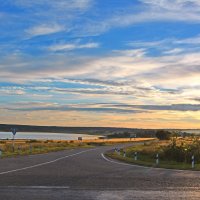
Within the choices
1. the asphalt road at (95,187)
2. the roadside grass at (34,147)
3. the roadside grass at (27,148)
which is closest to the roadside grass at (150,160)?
the asphalt road at (95,187)

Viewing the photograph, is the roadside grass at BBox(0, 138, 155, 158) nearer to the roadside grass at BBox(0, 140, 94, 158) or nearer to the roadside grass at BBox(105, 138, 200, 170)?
the roadside grass at BBox(0, 140, 94, 158)

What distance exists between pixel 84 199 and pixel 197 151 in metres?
21.3

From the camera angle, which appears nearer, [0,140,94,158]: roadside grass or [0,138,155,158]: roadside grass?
[0,140,94,158]: roadside grass

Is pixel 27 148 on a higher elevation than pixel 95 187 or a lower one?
higher

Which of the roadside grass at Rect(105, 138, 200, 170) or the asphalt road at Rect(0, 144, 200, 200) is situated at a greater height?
the roadside grass at Rect(105, 138, 200, 170)

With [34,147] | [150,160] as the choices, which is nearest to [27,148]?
[34,147]

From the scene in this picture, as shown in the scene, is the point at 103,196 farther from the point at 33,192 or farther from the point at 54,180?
the point at 54,180

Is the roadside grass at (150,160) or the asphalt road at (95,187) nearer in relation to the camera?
the asphalt road at (95,187)

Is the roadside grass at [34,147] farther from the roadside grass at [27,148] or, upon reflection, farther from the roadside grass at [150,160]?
the roadside grass at [150,160]

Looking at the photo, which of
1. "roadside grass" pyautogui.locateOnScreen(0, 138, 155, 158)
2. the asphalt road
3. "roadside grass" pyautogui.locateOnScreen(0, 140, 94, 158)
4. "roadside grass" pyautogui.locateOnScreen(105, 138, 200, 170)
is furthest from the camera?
"roadside grass" pyautogui.locateOnScreen(0, 138, 155, 158)

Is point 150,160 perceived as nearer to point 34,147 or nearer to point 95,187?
point 95,187

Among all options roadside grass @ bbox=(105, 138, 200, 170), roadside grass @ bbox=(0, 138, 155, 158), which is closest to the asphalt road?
roadside grass @ bbox=(105, 138, 200, 170)

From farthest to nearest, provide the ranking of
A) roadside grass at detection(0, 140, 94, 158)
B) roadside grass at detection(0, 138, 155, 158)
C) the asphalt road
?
roadside grass at detection(0, 138, 155, 158)
roadside grass at detection(0, 140, 94, 158)
the asphalt road

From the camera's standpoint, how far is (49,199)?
1301cm
